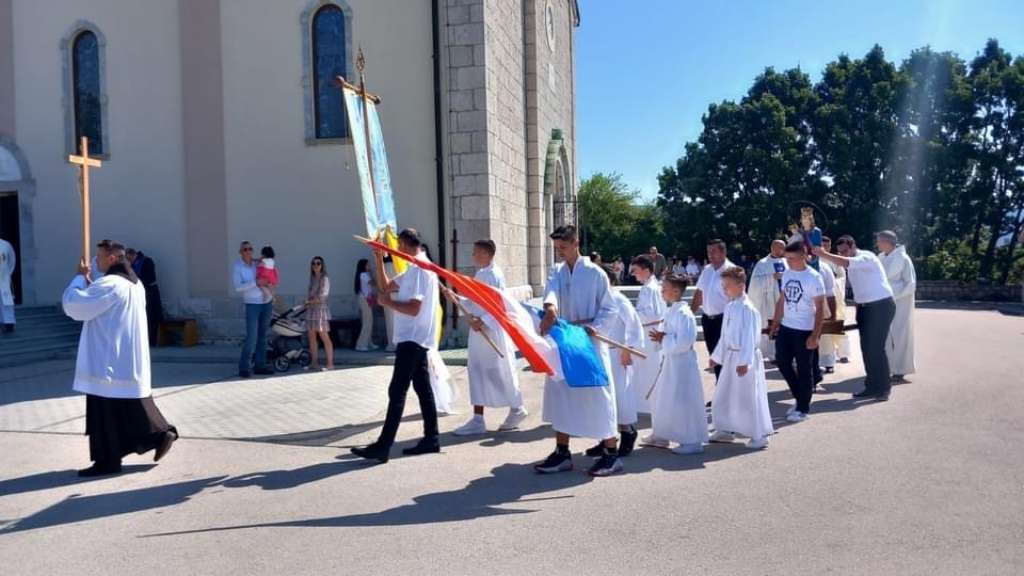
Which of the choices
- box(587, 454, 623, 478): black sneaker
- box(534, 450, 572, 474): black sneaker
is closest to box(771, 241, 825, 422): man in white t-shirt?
box(587, 454, 623, 478): black sneaker

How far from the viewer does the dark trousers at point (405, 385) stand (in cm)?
681

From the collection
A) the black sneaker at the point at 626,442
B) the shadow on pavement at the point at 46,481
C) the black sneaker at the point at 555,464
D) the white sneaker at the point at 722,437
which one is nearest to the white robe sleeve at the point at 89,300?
the shadow on pavement at the point at 46,481

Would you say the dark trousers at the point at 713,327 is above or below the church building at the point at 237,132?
below

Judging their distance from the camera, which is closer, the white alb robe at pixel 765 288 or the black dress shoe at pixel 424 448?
the black dress shoe at pixel 424 448

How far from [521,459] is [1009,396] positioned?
6023mm

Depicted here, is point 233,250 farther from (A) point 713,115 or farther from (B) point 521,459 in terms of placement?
(A) point 713,115

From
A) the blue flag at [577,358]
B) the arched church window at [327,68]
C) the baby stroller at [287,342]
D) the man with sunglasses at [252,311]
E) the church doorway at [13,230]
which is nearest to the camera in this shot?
the blue flag at [577,358]

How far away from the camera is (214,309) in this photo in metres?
15.0

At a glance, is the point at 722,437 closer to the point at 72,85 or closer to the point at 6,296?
the point at 6,296

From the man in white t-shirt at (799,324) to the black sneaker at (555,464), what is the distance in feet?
9.94

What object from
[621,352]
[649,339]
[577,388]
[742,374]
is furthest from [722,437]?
[577,388]

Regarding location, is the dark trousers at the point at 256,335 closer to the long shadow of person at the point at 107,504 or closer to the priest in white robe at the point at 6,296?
the priest in white robe at the point at 6,296

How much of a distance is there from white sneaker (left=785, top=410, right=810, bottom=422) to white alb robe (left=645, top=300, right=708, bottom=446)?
1.62 metres

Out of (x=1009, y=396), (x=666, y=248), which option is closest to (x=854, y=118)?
(x=666, y=248)
